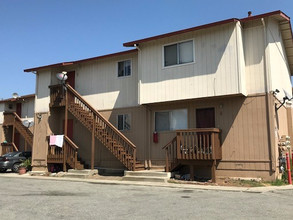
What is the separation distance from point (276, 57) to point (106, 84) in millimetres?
8742

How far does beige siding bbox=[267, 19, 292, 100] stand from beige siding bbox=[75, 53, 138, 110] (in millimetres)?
6583

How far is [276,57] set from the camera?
13500mm

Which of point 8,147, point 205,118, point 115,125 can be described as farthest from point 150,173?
point 8,147

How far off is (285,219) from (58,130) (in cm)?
1452

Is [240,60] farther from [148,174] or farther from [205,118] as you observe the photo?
[148,174]

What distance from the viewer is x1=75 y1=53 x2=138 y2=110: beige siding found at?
16094 mm

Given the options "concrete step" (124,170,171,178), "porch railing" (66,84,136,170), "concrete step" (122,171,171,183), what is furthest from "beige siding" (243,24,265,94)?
"porch railing" (66,84,136,170)

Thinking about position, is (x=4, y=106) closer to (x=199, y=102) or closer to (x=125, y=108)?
(x=125, y=108)

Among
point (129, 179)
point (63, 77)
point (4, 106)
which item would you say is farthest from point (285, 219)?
point (4, 106)

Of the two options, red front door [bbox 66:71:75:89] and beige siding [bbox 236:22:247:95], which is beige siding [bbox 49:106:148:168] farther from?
beige siding [bbox 236:22:247:95]

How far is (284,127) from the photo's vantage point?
14266mm

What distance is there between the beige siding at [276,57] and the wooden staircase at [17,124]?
1786 centimetres

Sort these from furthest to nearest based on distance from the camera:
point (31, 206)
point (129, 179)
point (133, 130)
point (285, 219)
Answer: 1. point (133, 130)
2. point (129, 179)
3. point (31, 206)
4. point (285, 219)

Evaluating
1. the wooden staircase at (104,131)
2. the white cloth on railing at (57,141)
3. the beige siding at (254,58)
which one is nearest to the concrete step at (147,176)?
the wooden staircase at (104,131)
